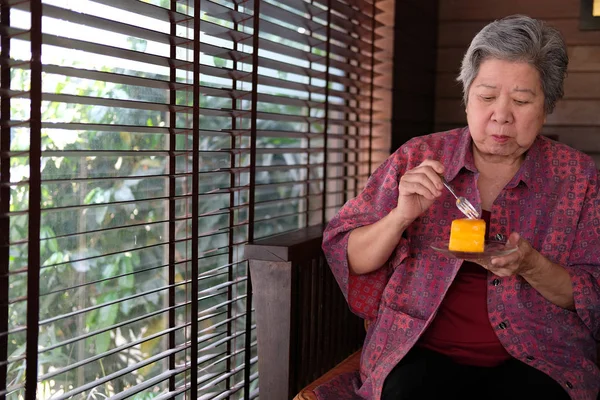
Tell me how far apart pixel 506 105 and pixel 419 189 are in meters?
0.34

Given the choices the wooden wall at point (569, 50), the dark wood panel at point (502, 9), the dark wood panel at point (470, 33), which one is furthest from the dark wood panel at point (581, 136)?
the dark wood panel at point (502, 9)

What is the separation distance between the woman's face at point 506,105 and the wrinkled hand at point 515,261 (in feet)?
1.01

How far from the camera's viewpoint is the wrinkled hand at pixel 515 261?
5.29 ft

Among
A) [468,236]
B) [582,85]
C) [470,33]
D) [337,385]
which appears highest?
[470,33]

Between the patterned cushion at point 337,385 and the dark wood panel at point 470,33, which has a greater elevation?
the dark wood panel at point 470,33

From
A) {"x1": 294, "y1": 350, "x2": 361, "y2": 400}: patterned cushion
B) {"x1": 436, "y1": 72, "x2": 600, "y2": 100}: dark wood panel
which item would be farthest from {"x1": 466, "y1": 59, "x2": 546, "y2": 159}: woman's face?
{"x1": 436, "y1": 72, "x2": 600, "y2": 100}: dark wood panel

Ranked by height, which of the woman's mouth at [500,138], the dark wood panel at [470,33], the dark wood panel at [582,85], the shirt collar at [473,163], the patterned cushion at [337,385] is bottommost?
the patterned cushion at [337,385]

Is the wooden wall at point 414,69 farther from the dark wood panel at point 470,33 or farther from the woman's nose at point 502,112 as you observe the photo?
the woman's nose at point 502,112

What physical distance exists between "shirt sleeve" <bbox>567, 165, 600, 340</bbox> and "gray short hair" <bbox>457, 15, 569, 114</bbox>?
0.87ft

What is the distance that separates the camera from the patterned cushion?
1839 mm

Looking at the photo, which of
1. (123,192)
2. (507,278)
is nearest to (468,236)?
(507,278)

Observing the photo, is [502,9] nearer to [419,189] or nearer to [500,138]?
[500,138]

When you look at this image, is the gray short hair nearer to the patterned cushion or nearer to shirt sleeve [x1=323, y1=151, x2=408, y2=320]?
shirt sleeve [x1=323, y1=151, x2=408, y2=320]

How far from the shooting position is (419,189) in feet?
5.59
